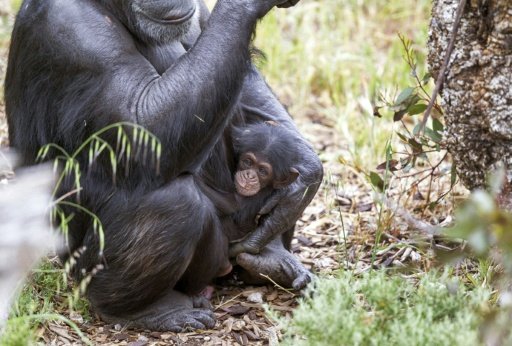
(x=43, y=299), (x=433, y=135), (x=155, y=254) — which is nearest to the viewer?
(x=155, y=254)

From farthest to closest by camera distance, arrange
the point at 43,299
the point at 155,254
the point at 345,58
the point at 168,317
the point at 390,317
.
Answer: the point at 345,58 < the point at 43,299 < the point at 168,317 < the point at 155,254 < the point at 390,317

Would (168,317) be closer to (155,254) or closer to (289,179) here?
(155,254)

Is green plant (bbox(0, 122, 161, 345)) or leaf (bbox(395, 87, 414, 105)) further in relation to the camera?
leaf (bbox(395, 87, 414, 105))

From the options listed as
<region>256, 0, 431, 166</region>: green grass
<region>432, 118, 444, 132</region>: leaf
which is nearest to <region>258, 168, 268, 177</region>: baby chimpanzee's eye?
<region>432, 118, 444, 132</region>: leaf

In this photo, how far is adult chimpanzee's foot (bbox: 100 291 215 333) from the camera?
3809 mm

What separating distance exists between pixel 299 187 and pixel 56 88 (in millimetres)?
1232

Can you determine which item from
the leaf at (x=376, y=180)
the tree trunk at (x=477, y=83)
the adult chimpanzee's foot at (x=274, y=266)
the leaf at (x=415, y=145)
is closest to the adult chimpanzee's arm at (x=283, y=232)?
the adult chimpanzee's foot at (x=274, y=266)

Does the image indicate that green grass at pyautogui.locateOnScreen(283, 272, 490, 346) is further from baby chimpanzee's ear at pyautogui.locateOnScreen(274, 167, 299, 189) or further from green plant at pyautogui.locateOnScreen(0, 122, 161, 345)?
baby chimpanzee's ear at pyautogui.locateOnScreen(274, 167, 299, 189)

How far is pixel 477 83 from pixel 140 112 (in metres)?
1.39

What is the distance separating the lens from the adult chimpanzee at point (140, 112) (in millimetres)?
3555

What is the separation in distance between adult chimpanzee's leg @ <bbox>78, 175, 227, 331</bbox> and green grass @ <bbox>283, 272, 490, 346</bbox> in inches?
31.2

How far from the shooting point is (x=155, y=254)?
3650 millimetres

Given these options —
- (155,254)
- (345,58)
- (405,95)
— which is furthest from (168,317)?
(345,58)

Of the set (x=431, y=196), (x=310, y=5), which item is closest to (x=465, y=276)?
(x=431, y=196)
